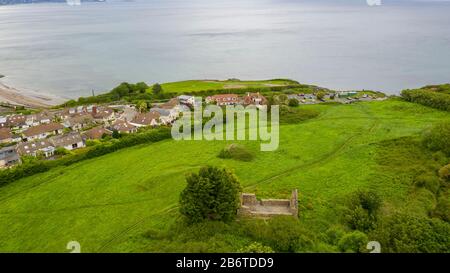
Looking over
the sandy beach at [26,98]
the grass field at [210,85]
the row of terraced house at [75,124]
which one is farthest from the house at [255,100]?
the sandy beach at [26,98]

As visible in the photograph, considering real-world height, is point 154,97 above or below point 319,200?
above

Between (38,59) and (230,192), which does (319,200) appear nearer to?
(230,192)

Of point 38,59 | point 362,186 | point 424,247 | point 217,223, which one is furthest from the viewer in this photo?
point 38,59

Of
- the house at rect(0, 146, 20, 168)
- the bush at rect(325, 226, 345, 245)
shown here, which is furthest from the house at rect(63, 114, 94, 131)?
the bush at rect(325, 226, 345, 245)

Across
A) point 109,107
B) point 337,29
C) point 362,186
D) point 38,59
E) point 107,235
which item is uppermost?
point 337,29

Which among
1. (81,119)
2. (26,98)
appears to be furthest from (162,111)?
(26,98)

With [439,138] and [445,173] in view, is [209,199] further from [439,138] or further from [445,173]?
[439,138]
